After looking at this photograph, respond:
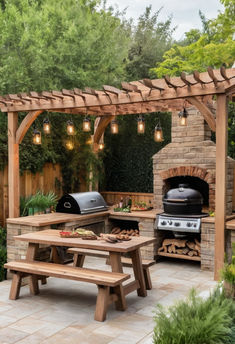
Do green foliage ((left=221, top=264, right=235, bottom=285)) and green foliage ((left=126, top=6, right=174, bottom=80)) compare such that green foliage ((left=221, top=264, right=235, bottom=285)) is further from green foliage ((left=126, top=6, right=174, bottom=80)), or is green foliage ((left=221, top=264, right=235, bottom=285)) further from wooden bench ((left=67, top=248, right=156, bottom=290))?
green foliage ((left=126, top=6, right=174, bottom=80))

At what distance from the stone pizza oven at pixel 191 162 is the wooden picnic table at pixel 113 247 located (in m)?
2.59

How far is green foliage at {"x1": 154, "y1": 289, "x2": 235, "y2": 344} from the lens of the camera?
9.66 feet

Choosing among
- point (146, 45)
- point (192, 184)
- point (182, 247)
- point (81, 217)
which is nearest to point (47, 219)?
point (81, 217)

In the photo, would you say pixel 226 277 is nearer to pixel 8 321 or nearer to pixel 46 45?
pixel 8 321

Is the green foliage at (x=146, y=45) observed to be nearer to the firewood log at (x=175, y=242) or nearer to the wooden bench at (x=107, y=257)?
the firewood log at (x=175, y=242)

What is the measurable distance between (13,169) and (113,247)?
306cm

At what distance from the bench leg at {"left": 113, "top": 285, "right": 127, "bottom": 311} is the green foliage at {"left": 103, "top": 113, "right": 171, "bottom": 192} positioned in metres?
4.85


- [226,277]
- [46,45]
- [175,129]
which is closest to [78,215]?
[175,129]

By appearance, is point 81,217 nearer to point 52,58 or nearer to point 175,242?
point 175,242

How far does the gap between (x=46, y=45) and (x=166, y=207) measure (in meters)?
4.15

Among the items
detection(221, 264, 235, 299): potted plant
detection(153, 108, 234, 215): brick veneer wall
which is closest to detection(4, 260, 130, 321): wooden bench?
detection(221, 264, 235, 299): potted plant

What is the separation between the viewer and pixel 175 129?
8.33 metres

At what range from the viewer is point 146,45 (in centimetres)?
1282

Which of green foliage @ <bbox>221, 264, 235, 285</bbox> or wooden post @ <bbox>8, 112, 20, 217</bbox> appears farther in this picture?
wooden post @ <bbox>8, 112, 20, 217</bbox>
